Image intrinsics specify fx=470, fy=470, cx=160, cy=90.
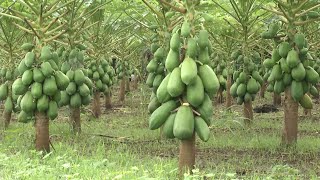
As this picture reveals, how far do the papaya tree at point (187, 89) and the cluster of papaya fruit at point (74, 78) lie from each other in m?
3.17

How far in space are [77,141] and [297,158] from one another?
319cm

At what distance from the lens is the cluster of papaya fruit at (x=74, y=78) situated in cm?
716

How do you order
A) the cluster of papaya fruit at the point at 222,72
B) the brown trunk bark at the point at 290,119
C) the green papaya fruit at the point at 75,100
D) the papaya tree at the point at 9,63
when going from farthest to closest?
the cluster of papaya fruit at the point at 222,72 < the papaya tree at the point at 9,63 < the green papaya fruit at the point at 75,100 < the brown trunk bark at the point at 290,119

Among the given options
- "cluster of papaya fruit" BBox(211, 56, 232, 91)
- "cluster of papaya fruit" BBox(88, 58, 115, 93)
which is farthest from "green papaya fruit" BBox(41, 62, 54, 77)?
"cluster of papaya fruit" BBox(211, 56, 232, 91)

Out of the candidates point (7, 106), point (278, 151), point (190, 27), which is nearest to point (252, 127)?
point (278, 151)

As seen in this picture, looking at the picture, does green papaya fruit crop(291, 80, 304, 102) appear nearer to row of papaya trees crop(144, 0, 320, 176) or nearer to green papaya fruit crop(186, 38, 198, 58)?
row of papaya trees crop(144, 0, 320, 176)

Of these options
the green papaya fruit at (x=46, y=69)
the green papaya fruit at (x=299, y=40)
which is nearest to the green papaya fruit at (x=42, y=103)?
the green papaya fruit at (x=46, y=69)

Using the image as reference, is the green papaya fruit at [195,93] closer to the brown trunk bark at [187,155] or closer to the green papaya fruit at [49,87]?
the brown trunk bark at [187,155]

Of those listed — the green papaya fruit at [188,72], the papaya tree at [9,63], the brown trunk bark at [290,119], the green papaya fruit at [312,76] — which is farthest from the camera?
the papaya tree at [9,63]

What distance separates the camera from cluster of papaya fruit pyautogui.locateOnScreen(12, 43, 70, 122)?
543 centimetres

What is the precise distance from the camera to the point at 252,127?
9188 millimetres

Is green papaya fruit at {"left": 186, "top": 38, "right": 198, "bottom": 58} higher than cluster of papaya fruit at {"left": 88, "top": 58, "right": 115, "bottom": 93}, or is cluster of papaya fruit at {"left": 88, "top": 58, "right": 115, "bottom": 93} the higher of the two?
cluster of papaya fruit at {"left": 88, "top": 58, "right": 115, "bottom": 93}

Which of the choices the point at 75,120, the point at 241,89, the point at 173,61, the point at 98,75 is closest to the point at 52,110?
the point at 173,61

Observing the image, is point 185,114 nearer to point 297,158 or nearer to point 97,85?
point 297,158
